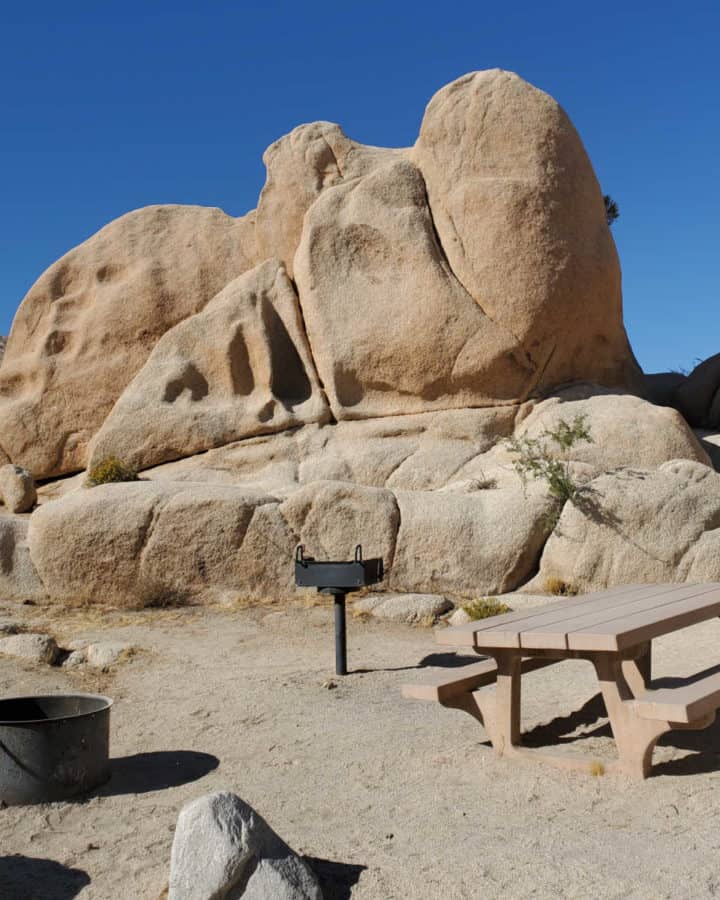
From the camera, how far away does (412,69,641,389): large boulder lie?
12141 mm

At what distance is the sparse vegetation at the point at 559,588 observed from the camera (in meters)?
9.04

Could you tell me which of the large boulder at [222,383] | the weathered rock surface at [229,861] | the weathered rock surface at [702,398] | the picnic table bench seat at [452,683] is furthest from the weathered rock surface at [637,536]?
the weathered rock surface at [229,861]

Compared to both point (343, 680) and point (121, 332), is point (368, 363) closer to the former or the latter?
point (121, 332)

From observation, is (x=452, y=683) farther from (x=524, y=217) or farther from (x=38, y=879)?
(x=524, y=217)

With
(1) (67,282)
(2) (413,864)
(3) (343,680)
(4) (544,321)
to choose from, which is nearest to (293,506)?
(3) (343,680)

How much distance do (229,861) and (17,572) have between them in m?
7.18

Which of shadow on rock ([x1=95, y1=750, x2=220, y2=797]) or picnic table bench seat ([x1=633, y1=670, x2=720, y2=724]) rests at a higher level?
picnic table bench seat ([x1=633, y1=670, x2=720, y2=724])

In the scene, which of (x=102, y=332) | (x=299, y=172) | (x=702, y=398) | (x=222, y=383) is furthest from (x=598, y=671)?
(x=102, y=332)

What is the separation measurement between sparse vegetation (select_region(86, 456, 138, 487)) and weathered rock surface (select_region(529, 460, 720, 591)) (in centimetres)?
526

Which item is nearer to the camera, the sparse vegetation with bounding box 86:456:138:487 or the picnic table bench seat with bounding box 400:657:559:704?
the picnic table bench seat with bounding box 400:657:559:704

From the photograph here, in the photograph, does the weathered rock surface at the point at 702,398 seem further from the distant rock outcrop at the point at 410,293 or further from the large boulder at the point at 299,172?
the large boulder at the point at 299,172

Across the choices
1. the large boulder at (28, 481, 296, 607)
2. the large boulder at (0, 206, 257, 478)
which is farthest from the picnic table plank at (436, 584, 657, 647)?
the large boulder at (0, 206, 257, 478)

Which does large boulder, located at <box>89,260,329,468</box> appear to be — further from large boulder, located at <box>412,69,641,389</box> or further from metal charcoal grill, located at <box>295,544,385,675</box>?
metal charcoal grill, located at <box>295,544,385,675</box>

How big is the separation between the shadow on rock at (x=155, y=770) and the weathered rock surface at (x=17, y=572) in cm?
484
